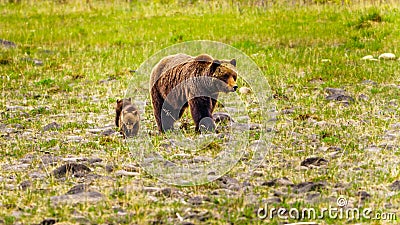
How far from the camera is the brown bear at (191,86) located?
1055cm

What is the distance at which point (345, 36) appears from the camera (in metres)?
21.4

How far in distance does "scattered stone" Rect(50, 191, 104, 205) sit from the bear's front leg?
11.0 ft

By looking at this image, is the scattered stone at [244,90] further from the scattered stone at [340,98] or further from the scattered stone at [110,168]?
the scattered stone at [110,168]

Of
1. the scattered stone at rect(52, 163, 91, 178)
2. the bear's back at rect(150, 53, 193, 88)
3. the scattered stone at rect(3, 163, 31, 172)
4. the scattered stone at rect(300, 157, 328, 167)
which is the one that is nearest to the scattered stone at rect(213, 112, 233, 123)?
the bear's back at rect(150, 53, 193, 88)

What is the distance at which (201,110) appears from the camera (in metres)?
Answer: 10.7

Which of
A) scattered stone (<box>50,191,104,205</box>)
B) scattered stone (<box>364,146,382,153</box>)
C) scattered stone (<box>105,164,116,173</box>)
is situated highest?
scattered stone (<box>50,191,104,205</box>)

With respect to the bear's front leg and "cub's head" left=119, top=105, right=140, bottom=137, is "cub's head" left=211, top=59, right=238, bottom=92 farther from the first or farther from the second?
"cub's head" left=119, top=105, right=140, bottom=137

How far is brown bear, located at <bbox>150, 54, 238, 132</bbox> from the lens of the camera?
34.6 ft

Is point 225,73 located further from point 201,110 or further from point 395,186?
point 395,186

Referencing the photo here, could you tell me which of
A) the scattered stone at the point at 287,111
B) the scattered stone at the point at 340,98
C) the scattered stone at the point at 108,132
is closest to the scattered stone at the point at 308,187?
the scattered stone at the point at 108,132

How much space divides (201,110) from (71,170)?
2.71 metres

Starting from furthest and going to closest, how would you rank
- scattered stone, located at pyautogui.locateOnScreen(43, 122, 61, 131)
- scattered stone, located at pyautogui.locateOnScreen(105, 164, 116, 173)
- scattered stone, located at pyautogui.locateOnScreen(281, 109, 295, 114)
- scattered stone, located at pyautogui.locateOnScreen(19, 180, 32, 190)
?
scattered stone, located at pyautogui.locateOnScreen(281, 109, 295, 114), scattered stone, located at pyautogui.locateOnScreen(43, 122, 61, 131), scattered stone, located at pyautogui.locateOnScreen(105, 164, 116, 173), scattered stone, located at pyautogui.locateOnScreen(19, 180, 32, 190)

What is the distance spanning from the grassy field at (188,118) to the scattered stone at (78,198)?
2 centimetres

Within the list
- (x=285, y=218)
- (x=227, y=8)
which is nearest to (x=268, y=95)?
(x=285, y=218)
